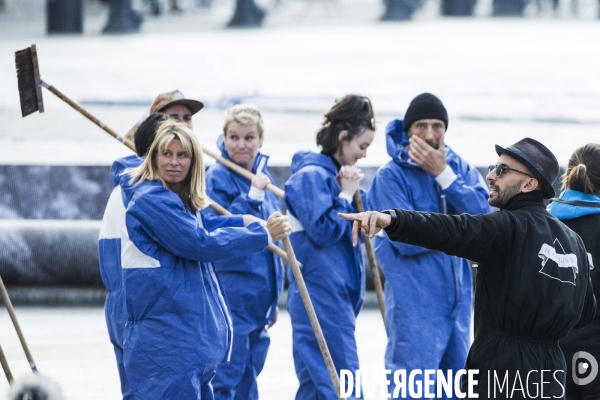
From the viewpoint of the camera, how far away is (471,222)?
4.13m

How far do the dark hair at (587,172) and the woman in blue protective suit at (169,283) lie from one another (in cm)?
150

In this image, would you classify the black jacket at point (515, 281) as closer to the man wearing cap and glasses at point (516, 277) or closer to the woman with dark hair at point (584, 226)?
the man wearing cap and glasses at point (516, 277)

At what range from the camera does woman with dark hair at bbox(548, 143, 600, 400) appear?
4.91 meters

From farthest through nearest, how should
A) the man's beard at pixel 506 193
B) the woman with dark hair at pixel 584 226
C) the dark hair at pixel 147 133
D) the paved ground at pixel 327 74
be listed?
the paved ground at pixel 327 74
the dark hair at pixel 147 133
the woman with dark hair at pixel 584 226
the man's beard at pixel 506 193

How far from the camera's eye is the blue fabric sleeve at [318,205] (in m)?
5.80

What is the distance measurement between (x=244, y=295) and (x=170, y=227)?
5.11 feet

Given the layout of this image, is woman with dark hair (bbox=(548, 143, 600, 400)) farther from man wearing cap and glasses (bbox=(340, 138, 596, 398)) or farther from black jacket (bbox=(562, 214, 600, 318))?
man wearing cap and glasses (bbox=(340, 138, 596, 398))

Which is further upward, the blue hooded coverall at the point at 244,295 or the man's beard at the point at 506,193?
the man's beard at the point at 506,193

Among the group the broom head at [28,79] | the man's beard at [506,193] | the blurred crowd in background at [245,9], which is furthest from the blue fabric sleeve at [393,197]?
the blurred crowd in background at [245,9]

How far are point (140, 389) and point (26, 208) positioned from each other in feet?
19.4

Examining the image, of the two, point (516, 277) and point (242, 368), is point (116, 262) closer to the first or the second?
point (242, 368)

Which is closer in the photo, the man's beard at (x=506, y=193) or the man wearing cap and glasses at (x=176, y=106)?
the man's beard at (x=506, y=193)

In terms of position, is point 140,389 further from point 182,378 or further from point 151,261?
point 151,261

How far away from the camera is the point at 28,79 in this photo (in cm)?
592
